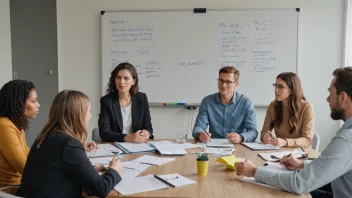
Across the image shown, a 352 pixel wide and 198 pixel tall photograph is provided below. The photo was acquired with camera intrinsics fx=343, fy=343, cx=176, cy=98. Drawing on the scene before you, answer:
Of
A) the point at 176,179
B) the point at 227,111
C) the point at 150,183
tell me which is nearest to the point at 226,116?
the point at 227,111

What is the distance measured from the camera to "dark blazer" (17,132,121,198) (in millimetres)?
1593

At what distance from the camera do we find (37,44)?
17.0ft

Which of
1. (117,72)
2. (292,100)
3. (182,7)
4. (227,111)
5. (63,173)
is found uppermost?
(182,7)

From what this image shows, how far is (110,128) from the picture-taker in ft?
10.0

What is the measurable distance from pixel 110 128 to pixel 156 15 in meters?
1.87

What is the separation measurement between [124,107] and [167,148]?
2.61 ft

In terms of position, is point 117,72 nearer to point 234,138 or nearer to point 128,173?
point 234,138

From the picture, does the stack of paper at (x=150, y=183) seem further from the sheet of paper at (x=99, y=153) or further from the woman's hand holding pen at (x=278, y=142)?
the woman's hand holding pen at (x=278, y=142)

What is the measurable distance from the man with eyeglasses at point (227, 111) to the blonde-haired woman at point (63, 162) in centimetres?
152

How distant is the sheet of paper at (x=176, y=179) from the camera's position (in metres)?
1.72

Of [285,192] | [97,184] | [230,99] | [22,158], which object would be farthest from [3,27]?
[285,192]

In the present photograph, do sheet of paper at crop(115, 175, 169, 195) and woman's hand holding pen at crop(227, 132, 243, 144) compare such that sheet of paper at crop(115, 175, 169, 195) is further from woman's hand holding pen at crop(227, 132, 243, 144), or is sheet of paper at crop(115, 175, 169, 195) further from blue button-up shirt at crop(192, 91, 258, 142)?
blue button-up shirt at crop(192, 91, 258, 142)

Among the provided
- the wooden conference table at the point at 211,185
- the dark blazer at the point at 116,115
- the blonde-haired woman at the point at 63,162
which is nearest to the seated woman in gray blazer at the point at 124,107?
the dark blazer at the point at 116,115

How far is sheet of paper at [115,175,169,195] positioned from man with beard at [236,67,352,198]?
1.48 feet
